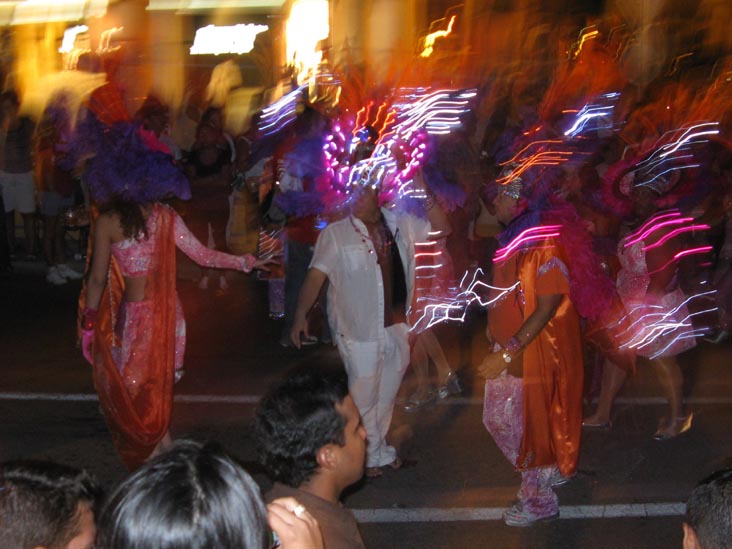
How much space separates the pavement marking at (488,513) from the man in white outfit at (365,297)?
561mm

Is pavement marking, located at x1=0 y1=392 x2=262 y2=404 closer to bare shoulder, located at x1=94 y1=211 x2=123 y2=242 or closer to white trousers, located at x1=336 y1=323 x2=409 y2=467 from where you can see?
white trousers, located at x1=336 y1=323 x2=409 y2=467

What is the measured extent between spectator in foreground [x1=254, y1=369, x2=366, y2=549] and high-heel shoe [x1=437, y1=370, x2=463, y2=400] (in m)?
4.48

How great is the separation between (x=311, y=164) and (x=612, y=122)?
6.26 m

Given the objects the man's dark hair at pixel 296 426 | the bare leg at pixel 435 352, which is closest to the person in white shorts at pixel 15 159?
the bare leg at pixel 435 352

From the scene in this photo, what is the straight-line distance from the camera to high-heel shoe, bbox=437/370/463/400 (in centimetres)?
729

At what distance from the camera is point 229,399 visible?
729 centimetres

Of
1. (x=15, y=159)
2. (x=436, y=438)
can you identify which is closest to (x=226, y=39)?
(x=15, y=159)

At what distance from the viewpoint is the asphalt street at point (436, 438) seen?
515 cm

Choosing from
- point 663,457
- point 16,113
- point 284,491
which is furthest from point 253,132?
point 284,491

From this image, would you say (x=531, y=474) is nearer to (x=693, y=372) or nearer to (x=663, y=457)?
(x=663, y=457)

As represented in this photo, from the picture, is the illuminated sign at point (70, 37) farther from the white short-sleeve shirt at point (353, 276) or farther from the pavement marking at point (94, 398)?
the white short-sleeve shirt at point (353, 276)

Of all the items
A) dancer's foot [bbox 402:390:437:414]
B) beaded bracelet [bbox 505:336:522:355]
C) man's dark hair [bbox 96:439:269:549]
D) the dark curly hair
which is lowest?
dancer's foot [bbox 402:390:437:414]

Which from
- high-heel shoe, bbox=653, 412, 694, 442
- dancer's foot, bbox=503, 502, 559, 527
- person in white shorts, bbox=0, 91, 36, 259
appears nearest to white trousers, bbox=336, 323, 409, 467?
dancer's foot, bbox=503, 502, 559, 527

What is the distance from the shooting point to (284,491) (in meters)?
2.74
